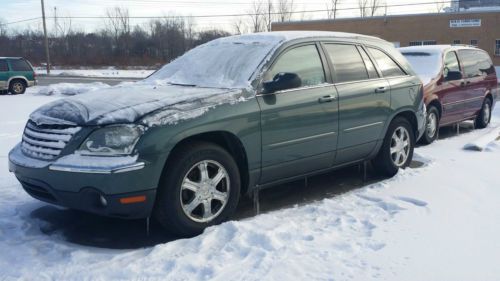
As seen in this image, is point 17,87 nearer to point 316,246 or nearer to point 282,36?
point 282,36

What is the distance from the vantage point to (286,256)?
142 inches

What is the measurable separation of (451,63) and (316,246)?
668 cm

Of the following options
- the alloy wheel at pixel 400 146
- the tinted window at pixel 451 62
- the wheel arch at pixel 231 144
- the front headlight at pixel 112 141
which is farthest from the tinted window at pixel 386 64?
the tinted window at pixel 451 62

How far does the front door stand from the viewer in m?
4.50

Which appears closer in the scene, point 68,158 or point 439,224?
point 68,158

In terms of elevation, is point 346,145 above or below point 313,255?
above

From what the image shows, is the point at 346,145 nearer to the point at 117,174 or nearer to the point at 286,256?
the point at 286,256

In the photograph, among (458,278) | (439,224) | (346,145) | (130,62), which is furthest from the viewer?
(130,62)

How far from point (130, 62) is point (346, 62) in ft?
197

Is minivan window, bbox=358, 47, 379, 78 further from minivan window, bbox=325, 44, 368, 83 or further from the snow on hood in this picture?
the snow on hood

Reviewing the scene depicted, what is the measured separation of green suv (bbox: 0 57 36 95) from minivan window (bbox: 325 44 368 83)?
65.1 feet

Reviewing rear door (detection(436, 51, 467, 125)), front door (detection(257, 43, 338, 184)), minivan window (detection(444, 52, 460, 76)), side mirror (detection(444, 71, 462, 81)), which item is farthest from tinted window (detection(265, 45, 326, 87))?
minivan window (detection(444, 52, 460, 76))

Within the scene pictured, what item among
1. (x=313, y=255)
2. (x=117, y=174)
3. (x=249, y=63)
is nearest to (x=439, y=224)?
(x=313, y=255)

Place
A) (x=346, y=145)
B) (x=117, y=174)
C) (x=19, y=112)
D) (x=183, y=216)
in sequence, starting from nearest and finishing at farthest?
1. (x=117, y=174)
2. (x=183, y=216)
3. (x=346, y=145)
4. (x=19, y=112)
